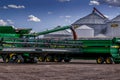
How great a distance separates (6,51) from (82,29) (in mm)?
54206

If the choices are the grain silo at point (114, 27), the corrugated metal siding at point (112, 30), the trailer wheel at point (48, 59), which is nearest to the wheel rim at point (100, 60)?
the trailer wheel at point (48, 59)

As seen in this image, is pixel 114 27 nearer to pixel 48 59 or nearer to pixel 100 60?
pixel 48 59

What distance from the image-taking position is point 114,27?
3209 inches

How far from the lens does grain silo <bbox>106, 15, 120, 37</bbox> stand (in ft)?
264

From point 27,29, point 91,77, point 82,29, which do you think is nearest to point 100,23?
point 82,29

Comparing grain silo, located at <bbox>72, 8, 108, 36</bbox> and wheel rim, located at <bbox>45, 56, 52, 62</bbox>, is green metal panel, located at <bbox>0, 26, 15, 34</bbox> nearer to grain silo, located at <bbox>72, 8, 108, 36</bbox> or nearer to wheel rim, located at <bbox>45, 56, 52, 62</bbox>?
wheel rim, located at <bbox>45, 56, 52, 62</bbox>

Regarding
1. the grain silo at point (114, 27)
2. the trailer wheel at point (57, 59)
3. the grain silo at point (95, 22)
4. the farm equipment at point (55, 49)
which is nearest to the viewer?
the farm equipment at point (55, 49)

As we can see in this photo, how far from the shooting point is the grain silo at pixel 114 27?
8057cm

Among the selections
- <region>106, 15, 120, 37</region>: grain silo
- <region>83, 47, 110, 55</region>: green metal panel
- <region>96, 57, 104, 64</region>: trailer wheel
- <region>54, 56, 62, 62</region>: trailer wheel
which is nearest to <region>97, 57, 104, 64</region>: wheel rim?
<region>96, 57, 104, 64</region>: trailer wheel

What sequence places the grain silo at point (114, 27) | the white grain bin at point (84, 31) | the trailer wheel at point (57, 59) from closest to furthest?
the trailer wheel at point (57, 59), the grain silo at point (114, 27), the white grain bin at point (84, 31)

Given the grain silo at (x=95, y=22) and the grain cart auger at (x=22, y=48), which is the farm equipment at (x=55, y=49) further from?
the grain silo at (x=95, y=22)

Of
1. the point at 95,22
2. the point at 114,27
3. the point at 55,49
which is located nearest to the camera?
the point at 55,49

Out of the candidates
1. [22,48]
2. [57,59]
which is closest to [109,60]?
[57,59]

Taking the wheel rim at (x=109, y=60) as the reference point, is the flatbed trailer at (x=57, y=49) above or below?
above
